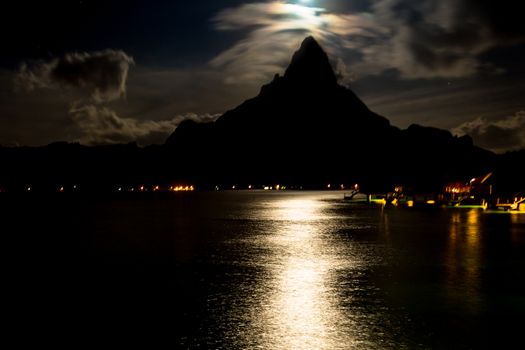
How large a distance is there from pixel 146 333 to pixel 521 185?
222 feet

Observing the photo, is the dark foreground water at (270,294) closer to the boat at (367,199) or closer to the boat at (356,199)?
the boat at (367,199)

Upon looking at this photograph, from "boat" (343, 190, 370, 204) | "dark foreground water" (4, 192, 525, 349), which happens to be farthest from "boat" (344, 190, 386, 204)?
"dark foreground water" (4, 192, 525, 349)

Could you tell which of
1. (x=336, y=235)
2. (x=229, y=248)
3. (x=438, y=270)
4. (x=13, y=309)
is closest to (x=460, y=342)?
(x=438, y=270)

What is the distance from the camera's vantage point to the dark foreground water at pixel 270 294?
36.9 ft

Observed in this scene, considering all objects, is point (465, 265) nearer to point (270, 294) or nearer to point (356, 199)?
point (270, 294)

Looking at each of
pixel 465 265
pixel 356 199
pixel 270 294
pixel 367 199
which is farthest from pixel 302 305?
pixel 356 199

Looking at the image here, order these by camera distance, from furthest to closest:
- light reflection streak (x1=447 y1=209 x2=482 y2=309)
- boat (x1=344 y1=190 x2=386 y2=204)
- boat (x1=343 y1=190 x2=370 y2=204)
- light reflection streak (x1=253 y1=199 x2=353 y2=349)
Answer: boat (x1=343 y1=190 x2=370 y2=204) → boat (x1=344 y1=190 x2=386 y2=204) → light reflection streak (x1=447 y1=209 x2=482 y2=309) → light reflection streak (x1=253 y1=199 x2=353 y2=349)

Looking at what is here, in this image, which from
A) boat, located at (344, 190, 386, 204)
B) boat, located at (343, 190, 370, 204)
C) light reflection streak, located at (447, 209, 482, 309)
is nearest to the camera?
light reflection streak, located at (447, 209, 482, 309)

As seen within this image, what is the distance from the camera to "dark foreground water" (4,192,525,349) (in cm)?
1123

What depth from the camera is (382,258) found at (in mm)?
23297

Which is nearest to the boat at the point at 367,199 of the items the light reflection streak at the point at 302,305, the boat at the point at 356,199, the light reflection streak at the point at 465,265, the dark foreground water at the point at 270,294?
the boat at the point at 356,199

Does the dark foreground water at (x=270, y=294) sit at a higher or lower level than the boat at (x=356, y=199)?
lower

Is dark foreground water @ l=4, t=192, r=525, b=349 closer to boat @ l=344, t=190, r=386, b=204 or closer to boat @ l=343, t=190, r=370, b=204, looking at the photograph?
boat @ l=344, t=190, r=386, b=204

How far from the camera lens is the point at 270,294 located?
15430mm
